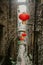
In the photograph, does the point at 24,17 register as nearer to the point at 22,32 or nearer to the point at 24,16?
the point at 24,16

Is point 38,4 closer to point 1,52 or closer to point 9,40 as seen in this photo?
point 9,40

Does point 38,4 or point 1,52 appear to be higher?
point 38,4

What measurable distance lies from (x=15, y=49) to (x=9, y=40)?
108 millimetres

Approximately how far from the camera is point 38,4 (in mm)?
1742

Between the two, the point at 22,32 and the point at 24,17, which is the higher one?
the point at 24,17

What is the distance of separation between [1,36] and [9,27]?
12cm

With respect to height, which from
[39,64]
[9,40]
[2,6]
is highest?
[2,6]

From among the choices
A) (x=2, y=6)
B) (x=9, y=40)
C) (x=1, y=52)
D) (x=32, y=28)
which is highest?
(x=2, y=6)

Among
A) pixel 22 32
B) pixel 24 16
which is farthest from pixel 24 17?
pixel 22 32

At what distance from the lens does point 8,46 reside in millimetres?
1771

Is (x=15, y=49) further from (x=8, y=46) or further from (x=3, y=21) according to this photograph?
(x=3, y=21)

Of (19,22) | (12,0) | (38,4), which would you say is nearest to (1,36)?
(19,22)

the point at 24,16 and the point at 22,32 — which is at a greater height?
the point at 24,16

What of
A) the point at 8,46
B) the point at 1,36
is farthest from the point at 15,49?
the point at 1,36
